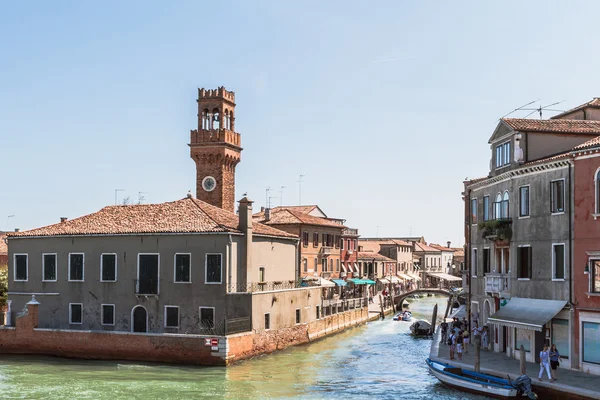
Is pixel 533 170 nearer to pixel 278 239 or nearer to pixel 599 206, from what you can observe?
pixel 599 206

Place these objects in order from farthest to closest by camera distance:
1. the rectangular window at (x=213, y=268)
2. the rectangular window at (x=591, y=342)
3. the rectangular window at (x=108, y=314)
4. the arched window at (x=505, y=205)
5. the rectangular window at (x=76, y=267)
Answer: the rectangular window at (x=76, y=267) < the rectangular window at (x=108, y=314) < the rectangular window at (x=213, y=268) < the arched window at (x=505, y=205) < the rectangular window at (x=591, y=342)

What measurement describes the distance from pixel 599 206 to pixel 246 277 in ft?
56.4

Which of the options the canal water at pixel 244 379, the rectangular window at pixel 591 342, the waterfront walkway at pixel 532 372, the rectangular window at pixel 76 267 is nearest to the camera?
the waterfront walkway at pixel 532 372

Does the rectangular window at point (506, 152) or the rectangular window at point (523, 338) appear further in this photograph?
the rectangular window at point (506, 152)

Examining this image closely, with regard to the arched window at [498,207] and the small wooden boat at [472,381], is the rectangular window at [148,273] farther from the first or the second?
the arched window at [498,207]

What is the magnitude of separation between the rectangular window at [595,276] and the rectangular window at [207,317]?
54.7 feet

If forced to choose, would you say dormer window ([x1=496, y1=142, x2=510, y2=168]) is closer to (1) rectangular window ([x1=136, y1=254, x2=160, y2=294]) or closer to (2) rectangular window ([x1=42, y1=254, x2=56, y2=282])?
(1) rectangular window ([x1=136, y1=254, x2=160, y2=294])

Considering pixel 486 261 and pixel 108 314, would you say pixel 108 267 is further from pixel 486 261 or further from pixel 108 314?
pixel 486 261

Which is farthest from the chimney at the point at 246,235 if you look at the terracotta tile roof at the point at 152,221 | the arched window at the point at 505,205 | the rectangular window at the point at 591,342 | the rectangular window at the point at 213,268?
the rectangular window at the point at 591,342

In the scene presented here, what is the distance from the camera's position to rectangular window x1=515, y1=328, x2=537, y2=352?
26.3 meters

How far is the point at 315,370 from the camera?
31094mm

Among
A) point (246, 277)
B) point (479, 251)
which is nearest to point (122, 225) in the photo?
point (246, 277)

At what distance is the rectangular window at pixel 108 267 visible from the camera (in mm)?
35594

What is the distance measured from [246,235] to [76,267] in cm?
839
